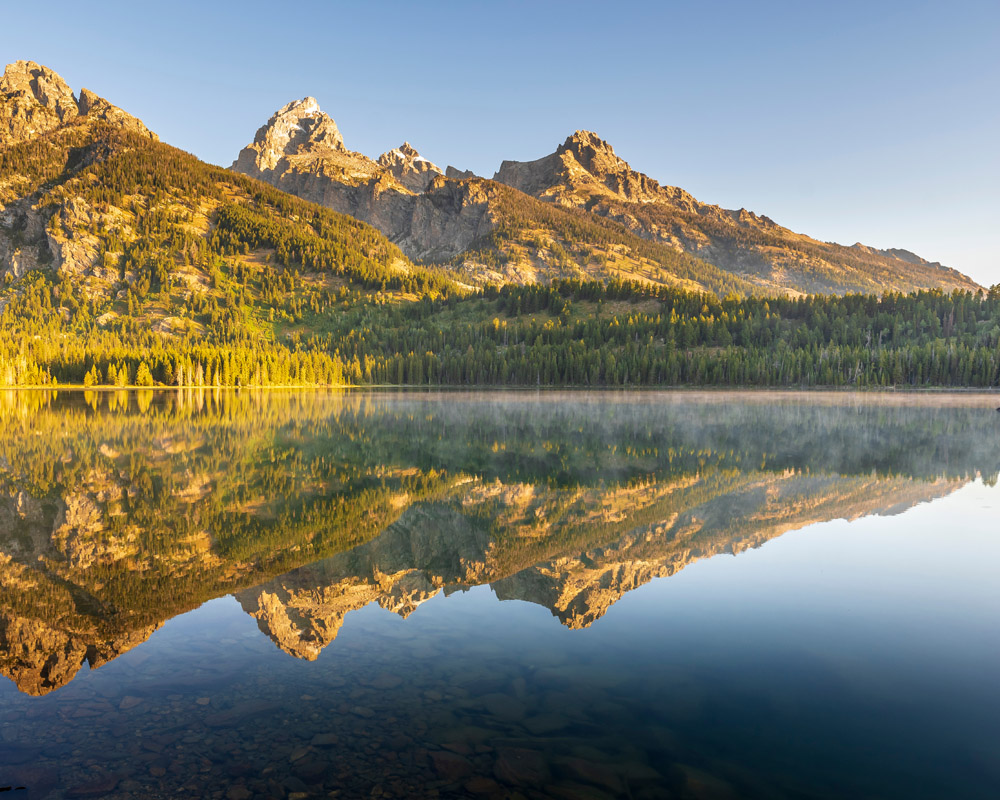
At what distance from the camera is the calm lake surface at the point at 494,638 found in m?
7.90

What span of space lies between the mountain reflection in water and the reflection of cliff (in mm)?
79

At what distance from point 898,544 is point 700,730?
1429 centimetres

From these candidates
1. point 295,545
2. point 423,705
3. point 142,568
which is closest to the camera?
point 423,705

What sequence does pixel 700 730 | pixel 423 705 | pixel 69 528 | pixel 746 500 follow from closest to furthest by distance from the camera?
pixel 700 730
pixel 423 705
pixel 69 528
pixel 746 500

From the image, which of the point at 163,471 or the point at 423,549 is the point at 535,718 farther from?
the point at 163,471

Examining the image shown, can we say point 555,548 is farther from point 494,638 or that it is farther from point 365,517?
point 365,517

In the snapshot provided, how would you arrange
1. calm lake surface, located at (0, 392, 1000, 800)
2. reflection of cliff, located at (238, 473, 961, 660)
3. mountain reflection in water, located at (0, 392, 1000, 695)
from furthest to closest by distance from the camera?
1. reflection of cliff, located at (238, 473, 961, 660)
2. mountain reflection in water, located at (0, 392, 1000, 695)
3. calm lake surface, located at (0, 392, 1000, 800)

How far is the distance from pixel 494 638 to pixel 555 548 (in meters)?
6.07

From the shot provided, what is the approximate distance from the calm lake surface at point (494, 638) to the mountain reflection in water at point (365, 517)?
0.13m

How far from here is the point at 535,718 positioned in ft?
29.7

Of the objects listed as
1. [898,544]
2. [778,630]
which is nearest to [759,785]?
[778,630]

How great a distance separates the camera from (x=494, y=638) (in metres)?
12.1

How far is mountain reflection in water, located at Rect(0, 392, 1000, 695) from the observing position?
13.4 meters

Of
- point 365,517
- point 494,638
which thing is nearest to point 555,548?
point 494,638
